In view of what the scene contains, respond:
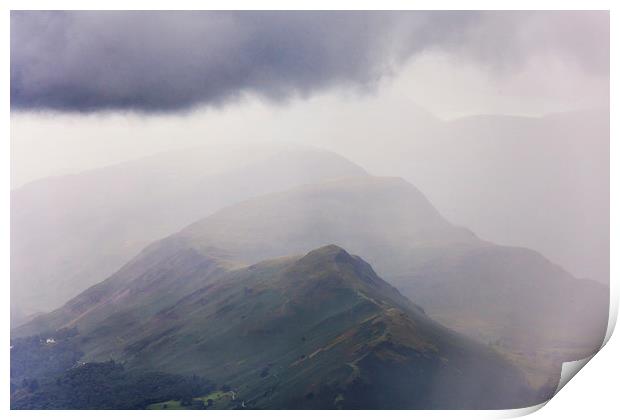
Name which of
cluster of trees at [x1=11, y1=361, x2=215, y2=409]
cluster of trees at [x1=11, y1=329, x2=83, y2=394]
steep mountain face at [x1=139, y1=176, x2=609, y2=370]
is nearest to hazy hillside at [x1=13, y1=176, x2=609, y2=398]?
steep mountain face at [x1=139, y1=176, x2=609, y2=370]

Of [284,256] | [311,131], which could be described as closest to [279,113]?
[311,131]

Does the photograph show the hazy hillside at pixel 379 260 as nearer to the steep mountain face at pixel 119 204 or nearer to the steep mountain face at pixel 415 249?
the steep mountain face at pixel 415 249

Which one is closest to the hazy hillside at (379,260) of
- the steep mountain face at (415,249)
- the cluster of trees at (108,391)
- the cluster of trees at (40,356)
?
the steep mountain face at (415,249)

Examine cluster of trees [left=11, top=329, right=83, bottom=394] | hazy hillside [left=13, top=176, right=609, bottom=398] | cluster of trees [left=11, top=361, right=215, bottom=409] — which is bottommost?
cluster of trees [left=11, top=361, right=215, bottom=409]

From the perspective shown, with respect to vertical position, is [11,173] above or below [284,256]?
above

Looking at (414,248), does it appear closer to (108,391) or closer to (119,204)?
(119,204)

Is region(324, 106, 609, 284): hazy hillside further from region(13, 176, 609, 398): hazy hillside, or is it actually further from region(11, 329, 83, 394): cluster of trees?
region(11, 329, 83, 394): cluster of trees

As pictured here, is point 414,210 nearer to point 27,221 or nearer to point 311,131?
point 311,131
